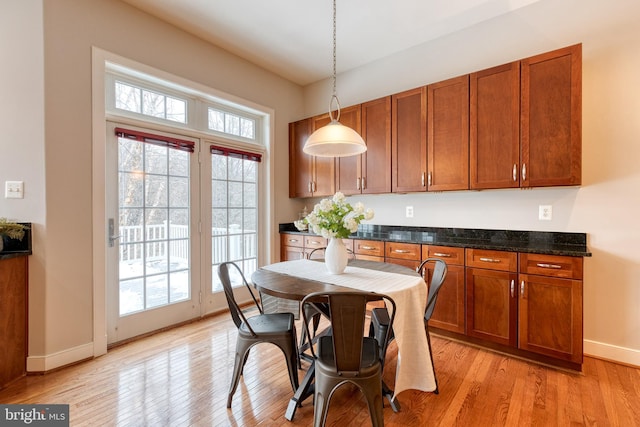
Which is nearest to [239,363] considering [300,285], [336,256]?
[300,285]

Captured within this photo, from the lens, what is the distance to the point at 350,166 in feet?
11.9

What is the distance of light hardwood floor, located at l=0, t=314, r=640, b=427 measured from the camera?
174 centimetres

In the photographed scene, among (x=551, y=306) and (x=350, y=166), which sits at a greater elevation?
(x=350, y=166)

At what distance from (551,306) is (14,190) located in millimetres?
4122

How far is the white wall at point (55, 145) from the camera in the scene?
221cm

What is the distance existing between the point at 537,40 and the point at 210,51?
10.7 feet

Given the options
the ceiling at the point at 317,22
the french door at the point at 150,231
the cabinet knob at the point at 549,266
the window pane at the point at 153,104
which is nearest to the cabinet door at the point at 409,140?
the ceiling at the point at 317,22

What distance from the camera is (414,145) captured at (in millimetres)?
3109

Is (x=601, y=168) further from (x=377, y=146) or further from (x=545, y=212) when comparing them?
(x=377, y=146)

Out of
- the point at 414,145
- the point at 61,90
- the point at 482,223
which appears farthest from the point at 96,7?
the point at 482,223

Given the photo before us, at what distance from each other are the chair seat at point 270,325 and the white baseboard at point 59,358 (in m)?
1.53

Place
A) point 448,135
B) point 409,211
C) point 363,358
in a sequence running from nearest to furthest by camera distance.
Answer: point 363,358 < point 448,135 < point 409,211

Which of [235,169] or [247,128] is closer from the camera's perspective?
[235,169]

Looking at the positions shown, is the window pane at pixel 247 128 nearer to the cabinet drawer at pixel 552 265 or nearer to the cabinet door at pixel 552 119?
the cabinet door at pixel 552 119
